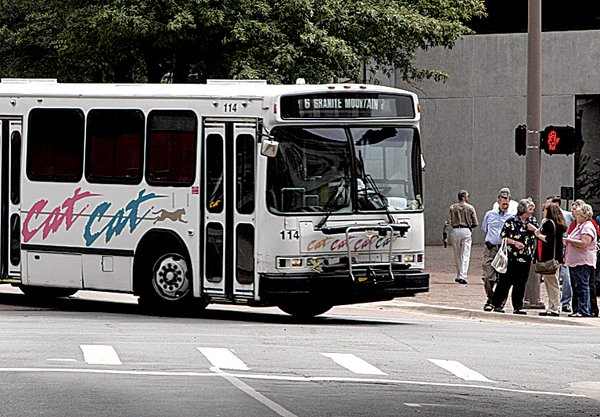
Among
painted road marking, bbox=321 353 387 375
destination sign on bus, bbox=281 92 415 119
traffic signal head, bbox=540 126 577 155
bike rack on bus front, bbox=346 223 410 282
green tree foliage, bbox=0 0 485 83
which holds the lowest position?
painted road marking, bbox=321 353 387 375

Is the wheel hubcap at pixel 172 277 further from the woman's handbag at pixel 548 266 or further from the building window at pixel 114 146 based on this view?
the woman's handbag at pixel 548 266

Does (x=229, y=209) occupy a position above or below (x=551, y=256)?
above

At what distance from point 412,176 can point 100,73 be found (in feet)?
52.7

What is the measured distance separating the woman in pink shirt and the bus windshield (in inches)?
128

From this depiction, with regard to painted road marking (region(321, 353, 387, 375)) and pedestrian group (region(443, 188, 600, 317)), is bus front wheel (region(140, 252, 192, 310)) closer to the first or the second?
painted road marking (region(321, 353, 387, 375))

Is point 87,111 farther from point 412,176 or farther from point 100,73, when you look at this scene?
point 100,73

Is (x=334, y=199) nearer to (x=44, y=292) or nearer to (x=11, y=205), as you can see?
(x=11, y=205)

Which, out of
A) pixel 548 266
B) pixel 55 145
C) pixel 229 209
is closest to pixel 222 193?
pixel 229 209

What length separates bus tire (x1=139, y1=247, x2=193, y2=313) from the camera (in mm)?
17906

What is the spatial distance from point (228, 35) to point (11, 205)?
10112 millimetres

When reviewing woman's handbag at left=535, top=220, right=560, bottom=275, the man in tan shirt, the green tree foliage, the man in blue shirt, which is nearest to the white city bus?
woman's handbag at left=535, top=220, right=560, bottom=275

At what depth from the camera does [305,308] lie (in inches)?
740

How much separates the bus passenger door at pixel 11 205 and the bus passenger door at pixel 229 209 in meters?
3.15

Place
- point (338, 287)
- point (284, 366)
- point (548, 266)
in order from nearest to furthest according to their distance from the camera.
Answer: point (284, 366) < point (338, 287) < point (548, 266)
